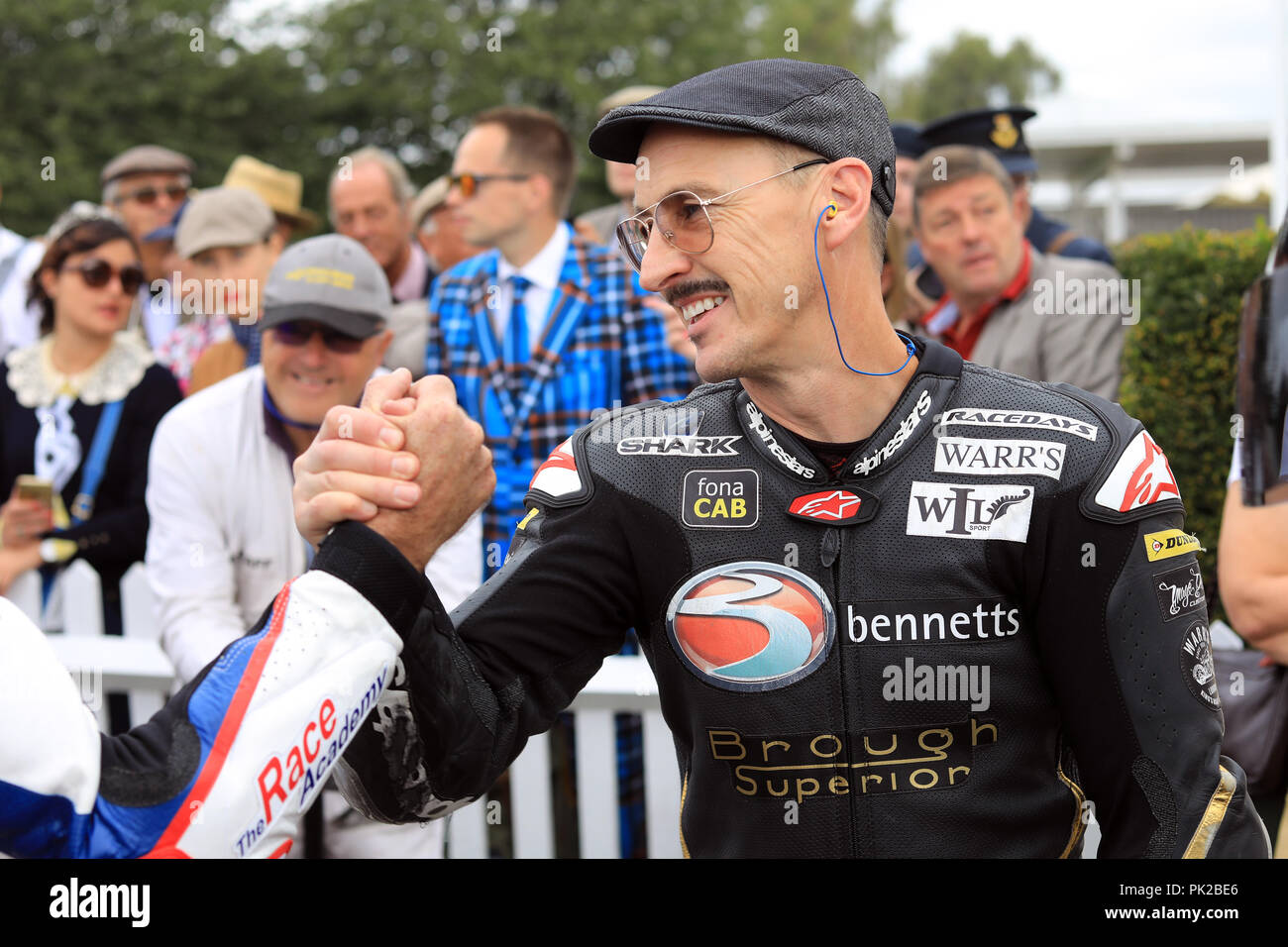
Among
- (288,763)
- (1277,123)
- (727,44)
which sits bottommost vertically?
(288,763)

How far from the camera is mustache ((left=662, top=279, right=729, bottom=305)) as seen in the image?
2088 mm

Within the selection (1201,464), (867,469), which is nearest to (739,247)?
(867,469)

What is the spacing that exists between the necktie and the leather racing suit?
7.62ft

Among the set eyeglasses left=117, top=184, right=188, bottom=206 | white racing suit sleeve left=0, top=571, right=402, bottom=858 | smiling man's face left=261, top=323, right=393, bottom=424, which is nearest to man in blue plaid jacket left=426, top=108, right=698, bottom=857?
smiling man's face left=261, top=323, right=393, bottom=424

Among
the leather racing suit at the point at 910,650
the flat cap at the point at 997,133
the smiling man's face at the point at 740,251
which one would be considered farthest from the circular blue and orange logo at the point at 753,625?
the flat cap at the point at 997,133

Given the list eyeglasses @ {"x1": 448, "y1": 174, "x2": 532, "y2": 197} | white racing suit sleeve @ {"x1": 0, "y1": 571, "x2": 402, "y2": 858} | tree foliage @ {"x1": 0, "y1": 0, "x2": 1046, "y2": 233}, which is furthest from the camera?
tree foliage @ {"x1": 0, "y1": 0, "x2": 1046, "y2": 233}

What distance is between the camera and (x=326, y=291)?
12.5ft

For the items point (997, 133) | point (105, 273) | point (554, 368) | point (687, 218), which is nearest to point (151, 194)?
point (105, 273)

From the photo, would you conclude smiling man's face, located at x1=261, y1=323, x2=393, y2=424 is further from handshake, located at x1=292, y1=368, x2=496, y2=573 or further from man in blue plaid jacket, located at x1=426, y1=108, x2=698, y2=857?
handshake, located at x1=292, y1=368, x2=496, y2=573

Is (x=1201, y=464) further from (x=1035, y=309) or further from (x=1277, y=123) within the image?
(x=1277, y=123)

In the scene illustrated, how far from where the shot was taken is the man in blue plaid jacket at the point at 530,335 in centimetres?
431

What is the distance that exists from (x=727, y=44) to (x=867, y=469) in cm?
2455

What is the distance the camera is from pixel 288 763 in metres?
1.67

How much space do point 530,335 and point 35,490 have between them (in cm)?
186
